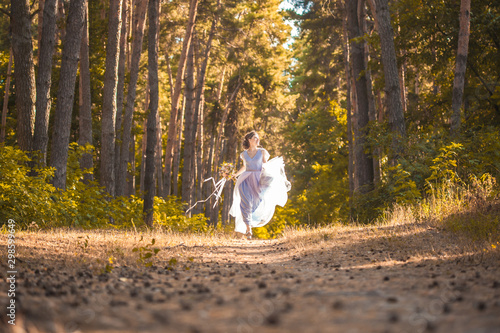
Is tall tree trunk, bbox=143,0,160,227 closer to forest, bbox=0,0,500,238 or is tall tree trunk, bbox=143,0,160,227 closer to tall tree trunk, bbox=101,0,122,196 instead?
forest, bbox=0,0,500,238

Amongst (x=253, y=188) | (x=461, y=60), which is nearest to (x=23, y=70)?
(x=253, y=188)

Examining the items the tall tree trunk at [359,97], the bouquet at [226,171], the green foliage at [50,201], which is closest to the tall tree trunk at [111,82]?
the green foliage at [50,201]

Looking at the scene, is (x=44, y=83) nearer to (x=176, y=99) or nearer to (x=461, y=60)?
(x=176, y=99)

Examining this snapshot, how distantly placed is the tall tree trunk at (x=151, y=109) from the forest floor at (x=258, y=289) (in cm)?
677

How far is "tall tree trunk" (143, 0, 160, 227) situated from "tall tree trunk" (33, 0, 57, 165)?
297 cm

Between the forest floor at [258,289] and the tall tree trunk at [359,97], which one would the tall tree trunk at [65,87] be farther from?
the tall tree trunk at [359,97]

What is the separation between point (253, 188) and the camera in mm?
14555

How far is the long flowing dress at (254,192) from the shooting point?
14.3 meters

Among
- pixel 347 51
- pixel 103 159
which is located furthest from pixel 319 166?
pixel 103 159

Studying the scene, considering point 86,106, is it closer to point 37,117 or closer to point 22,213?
point 37,117

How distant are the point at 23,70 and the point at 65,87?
3.75 feet

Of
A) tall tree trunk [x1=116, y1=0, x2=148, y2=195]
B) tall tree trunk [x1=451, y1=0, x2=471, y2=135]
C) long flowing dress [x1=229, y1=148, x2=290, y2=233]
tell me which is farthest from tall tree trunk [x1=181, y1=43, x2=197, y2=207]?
tall tree trunk [x1=451, y1=0, x2=471, y2=135]

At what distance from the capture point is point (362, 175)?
64.8 feet

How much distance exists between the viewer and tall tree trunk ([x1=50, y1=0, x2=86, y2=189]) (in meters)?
12.8
